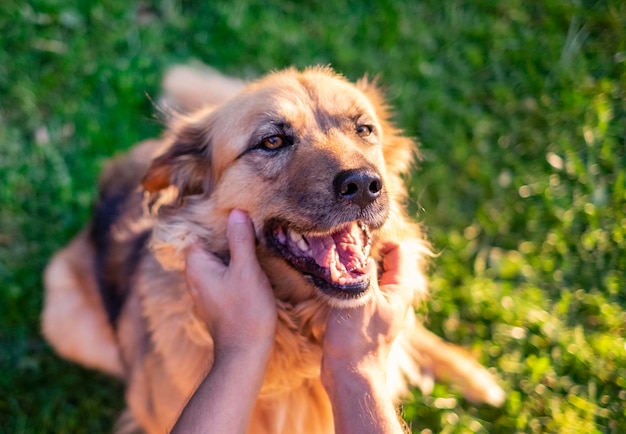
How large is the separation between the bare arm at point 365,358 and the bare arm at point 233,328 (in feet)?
0.83

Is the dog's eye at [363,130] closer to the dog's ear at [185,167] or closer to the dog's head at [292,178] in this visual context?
the dog's head at [292,178]

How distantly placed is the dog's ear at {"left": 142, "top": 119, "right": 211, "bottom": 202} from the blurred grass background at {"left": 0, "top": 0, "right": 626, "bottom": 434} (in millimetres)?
1475

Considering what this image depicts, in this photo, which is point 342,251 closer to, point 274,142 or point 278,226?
point 278,226

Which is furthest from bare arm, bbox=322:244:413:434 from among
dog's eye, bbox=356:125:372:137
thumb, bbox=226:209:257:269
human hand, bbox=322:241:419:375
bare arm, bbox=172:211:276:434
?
dog's eye, bbox=356:125:372:137

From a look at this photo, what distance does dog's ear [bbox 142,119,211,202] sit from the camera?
242 centimetres

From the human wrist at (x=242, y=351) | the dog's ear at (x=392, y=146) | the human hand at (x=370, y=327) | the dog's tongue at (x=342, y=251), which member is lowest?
the human wrist at (x=242, y=351)

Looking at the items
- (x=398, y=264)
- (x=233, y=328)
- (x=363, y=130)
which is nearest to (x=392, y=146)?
(x=363, y=130)

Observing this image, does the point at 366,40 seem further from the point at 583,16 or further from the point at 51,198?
the point at 51,198

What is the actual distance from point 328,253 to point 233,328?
47 cm

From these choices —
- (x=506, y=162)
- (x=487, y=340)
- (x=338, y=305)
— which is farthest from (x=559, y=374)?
(x=338, y=305)

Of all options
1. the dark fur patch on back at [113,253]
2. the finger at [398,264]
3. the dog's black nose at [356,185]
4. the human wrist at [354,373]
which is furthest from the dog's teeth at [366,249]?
the dark fur patch on back at [113,253]

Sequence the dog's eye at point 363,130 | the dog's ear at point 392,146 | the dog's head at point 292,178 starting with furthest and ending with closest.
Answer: the dog's ear at point 392,146
the dog's eye at point 363,130
the dog's head at point 292,178

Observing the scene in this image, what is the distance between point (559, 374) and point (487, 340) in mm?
434

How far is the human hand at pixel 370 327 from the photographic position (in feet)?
6.67
